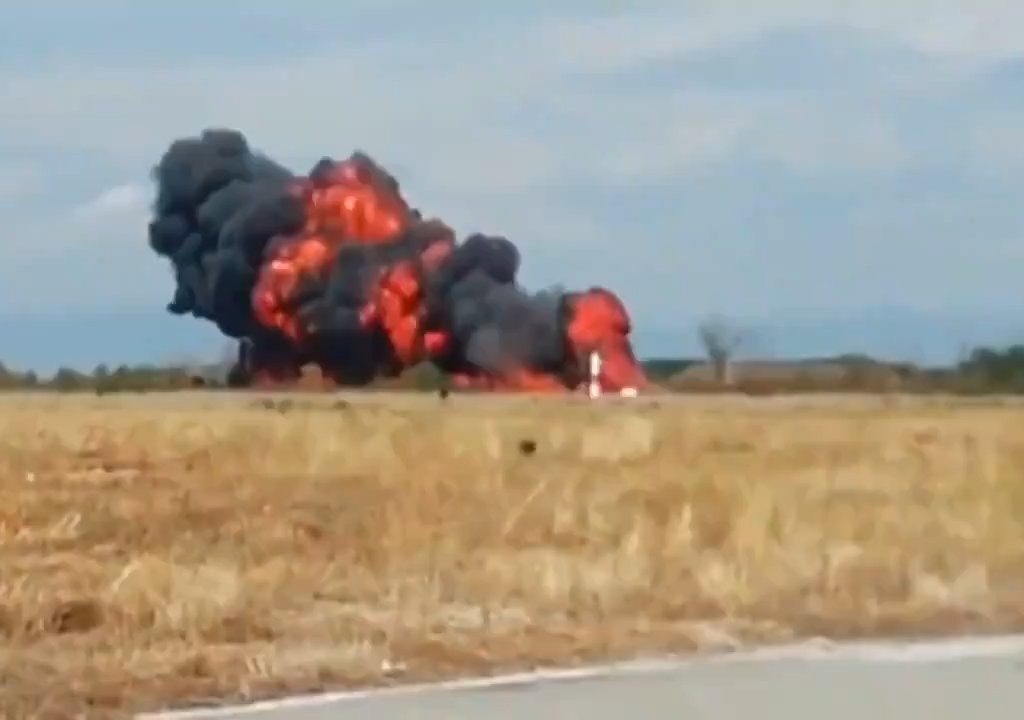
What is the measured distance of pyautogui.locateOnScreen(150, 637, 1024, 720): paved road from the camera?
25.1ft

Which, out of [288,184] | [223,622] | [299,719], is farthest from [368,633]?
[288,184]

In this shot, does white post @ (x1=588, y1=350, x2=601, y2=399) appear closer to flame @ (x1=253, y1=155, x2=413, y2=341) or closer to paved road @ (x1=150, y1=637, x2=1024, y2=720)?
flame @ (x1=253, y1=155, x2=413, y2=341)

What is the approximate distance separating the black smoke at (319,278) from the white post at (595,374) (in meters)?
1.11

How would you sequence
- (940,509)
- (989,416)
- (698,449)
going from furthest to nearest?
(989,416) → (698,449) → (940,509)

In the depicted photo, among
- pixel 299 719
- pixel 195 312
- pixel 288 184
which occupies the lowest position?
pixel 299 719

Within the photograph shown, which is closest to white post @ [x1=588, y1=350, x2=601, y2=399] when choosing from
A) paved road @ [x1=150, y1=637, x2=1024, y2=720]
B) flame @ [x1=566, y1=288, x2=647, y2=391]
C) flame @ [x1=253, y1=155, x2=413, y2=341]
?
flame @ [x1=566, y1=288, x2=647, y2=391]

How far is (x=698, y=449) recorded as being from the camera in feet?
70.4

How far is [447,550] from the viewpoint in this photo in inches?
522

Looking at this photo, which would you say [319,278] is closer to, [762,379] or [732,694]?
[762,379]

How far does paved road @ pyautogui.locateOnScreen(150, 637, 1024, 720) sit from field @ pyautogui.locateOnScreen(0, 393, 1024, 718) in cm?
51

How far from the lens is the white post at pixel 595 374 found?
1892 inches

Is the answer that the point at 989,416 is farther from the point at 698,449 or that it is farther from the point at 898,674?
the point at 898,674

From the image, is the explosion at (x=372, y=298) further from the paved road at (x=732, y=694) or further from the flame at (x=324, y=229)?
the paved road at (x=732, y=694)

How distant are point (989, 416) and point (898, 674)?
80.7ft
